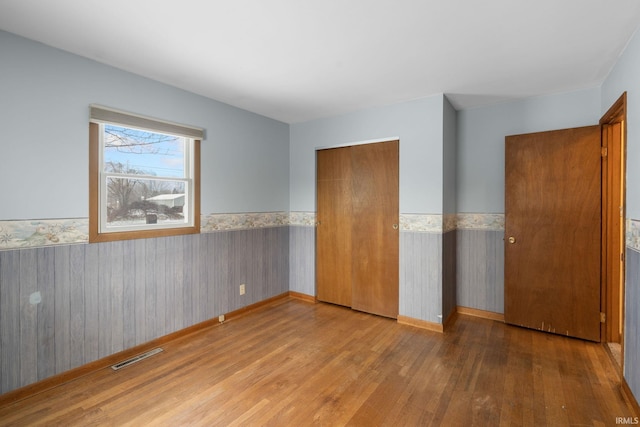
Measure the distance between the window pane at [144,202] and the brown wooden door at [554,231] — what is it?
341cm

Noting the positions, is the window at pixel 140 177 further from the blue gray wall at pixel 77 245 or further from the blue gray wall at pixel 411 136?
the blue gray wall at pixel 411 136

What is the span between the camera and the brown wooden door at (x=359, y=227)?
3.39 metres

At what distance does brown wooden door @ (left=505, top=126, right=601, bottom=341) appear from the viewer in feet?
9.04

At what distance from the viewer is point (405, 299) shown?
3.26 metres

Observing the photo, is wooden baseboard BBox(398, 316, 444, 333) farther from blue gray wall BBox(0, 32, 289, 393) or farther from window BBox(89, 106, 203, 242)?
window BBox(89, 106, 203, 242)

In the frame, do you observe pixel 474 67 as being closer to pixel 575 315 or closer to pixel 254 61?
pixel 254 61

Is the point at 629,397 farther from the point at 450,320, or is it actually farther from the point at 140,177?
the point at 140,177

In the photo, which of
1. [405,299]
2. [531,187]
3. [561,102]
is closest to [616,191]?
[531,187]

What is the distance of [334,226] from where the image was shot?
12.7ft

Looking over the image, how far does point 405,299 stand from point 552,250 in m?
1.52

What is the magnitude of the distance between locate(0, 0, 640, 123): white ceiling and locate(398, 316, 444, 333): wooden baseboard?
2.38 m

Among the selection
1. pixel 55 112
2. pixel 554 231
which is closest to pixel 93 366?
pixel 55 112

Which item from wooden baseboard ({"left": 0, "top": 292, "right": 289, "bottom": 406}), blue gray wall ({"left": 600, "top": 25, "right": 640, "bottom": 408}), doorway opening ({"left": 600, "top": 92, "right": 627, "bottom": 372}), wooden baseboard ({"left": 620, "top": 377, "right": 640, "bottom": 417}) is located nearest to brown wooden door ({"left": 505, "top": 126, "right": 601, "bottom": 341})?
doorway opening ({"left": 600, "top": 92, "right": 627, "bottom": 372})

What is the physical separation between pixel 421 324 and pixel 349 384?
1.33 metres
